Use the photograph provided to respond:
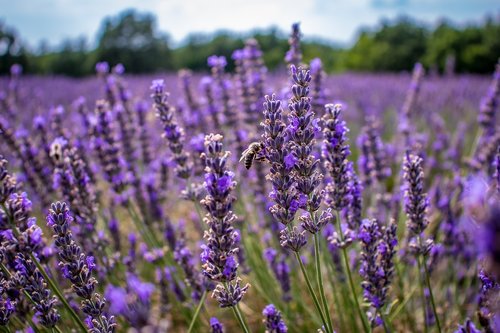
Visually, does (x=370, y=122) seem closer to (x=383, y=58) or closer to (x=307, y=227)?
(x=307, y=227)

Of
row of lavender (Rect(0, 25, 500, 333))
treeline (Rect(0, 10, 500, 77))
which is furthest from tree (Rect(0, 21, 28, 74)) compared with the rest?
row of lavender (Rect(0, 25, 500, 333))

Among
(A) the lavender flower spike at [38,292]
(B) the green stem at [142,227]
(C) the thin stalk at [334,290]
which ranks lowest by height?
(C) the thin stalk at [334,290]

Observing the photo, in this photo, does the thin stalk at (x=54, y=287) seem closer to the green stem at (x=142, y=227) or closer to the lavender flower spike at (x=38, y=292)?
the lavender flower spike at (x=38, y=292)

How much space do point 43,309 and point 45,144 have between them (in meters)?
1.84

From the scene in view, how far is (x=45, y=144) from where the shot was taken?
3170 millimetres

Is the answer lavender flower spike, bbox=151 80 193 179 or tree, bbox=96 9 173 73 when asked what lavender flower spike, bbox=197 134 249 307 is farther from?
tree, bbox=96 9 173 73

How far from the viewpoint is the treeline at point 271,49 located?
59.5ft

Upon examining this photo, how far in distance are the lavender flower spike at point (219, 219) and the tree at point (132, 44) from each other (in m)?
21.6

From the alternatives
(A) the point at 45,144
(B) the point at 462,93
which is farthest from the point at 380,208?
(B) the point at 462,93

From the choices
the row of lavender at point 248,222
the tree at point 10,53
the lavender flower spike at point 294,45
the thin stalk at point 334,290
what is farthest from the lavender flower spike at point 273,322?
the tree at point 10,53

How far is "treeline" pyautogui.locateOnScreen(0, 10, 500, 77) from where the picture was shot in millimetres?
18141

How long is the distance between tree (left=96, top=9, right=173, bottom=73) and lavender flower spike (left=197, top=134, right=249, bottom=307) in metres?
21.6

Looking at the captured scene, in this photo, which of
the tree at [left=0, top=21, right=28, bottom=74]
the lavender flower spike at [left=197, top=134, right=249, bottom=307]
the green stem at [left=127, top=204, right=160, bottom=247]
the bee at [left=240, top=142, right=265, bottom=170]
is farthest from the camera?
the tree at [left=0, top=21, right=28, bottom=74]

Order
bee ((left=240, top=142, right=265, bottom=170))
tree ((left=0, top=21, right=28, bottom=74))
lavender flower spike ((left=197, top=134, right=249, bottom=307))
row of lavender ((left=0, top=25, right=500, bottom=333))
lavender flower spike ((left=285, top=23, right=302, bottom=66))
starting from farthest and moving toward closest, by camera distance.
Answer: tree ((left=0, top=21, right=28, bottom=74))
lavender flower spike ((left=285, top=23, right=302, bottom=66))
bee ((left=240, top=142, right=265, bottom=170))
row of lavender ((left=0, top=25, right=500, bottom=333))
lavender flower spike ((left=197, top=134, right=249, bottom=307))
